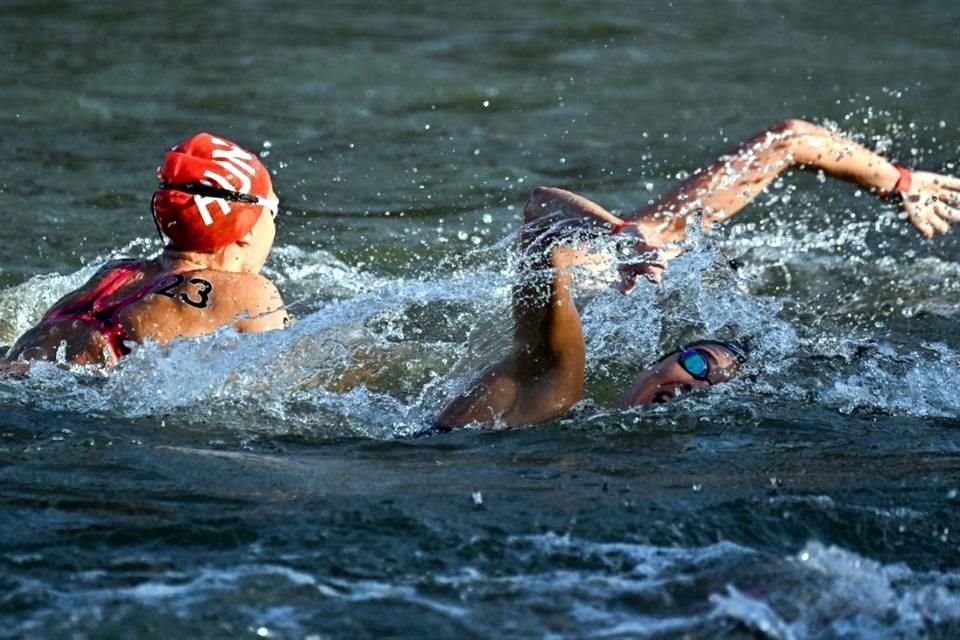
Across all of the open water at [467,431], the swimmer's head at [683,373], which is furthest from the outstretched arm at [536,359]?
the swimmer's head at [683,373]

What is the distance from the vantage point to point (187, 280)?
614 centimetres

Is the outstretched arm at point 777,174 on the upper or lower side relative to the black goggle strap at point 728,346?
upper

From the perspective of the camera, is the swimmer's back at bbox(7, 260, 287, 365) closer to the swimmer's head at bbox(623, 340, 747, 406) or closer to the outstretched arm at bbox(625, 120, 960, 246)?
the swimmer's head at bbox(623, 340, 747, 406)

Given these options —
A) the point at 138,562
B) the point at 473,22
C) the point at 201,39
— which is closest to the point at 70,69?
the point at 201,39

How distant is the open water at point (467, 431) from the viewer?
448 centimetres

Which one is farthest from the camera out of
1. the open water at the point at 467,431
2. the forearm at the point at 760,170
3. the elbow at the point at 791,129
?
the elbow at the point at 791,129

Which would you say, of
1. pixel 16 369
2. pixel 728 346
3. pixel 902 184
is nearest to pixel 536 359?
pixel 728 346

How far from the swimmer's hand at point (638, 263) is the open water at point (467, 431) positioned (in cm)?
45

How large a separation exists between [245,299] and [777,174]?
221 centimetres

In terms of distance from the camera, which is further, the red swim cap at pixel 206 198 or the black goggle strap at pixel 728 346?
the red swim cap at pixel 206 198

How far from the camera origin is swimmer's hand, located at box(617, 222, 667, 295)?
17.8ft

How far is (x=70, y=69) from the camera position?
A: 13281 millimetres

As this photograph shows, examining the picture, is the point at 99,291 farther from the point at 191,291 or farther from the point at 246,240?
the point at 246,240

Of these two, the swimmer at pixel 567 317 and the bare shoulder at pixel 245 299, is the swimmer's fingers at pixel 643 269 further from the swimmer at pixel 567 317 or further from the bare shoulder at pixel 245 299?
the bare shoulder at pixel 245 299
